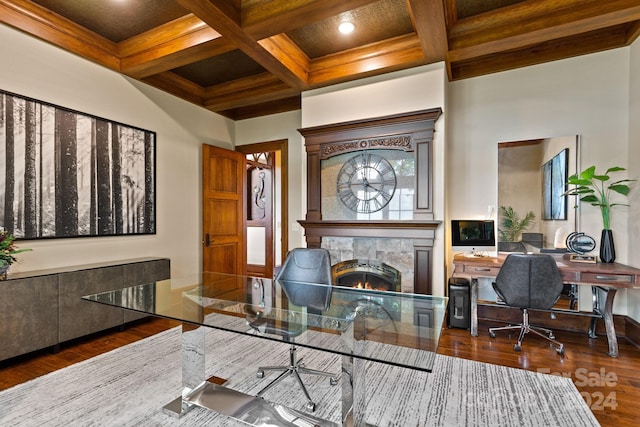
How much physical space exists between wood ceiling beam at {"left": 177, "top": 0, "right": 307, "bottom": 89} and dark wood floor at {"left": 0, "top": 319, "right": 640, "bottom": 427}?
3007mm

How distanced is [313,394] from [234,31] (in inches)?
118

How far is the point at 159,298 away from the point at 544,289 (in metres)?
3.17

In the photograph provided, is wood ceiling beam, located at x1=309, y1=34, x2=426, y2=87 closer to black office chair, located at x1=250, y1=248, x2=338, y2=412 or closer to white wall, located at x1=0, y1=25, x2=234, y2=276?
white wall, located at x1=0, y1=25, x2=234, y2=276

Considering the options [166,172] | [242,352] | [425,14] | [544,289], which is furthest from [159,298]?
[544,289]

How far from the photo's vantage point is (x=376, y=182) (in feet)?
12.4

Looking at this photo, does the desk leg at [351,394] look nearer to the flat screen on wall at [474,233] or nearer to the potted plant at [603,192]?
the flat screen on wall at [474,233]

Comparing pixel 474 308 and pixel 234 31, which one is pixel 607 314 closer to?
pixel 474 308

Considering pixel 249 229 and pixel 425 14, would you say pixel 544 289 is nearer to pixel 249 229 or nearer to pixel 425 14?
pixel 425 14

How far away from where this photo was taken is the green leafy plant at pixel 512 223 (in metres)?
3.52

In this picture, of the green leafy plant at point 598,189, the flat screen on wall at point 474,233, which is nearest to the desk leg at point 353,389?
the flat screen on wall at point 474,233

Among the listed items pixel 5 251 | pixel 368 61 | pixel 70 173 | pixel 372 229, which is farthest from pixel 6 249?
pixel 368 61

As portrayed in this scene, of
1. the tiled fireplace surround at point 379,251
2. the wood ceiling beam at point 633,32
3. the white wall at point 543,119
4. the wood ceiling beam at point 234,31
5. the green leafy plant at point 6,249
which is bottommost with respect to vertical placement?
the tiled fireplace surround at point 379,251

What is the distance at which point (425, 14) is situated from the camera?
2.61 m

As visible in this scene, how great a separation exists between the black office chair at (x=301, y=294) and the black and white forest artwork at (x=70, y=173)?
7.14 ft
